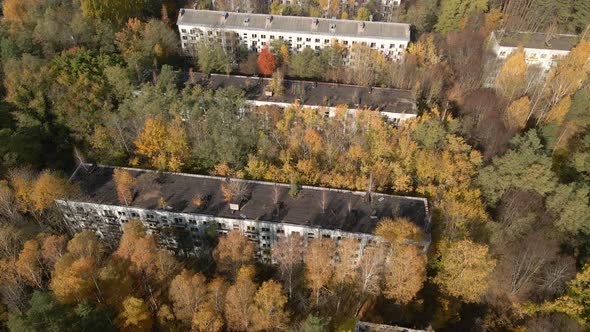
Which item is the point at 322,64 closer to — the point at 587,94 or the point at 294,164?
the point at 294,164

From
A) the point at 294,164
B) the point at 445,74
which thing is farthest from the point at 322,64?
the point at 294,164

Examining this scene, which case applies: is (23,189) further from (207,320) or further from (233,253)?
(207,320)

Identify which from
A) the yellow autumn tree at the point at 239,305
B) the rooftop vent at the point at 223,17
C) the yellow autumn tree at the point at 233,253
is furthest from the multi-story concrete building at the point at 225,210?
the rooftop vent at the point at 223,17

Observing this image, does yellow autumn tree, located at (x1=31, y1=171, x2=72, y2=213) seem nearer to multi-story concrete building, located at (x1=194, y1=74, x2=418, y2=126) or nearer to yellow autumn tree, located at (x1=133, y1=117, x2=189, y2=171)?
yellow autumn tree, located at (x1=133, y1=117, x2=189, y2=171)

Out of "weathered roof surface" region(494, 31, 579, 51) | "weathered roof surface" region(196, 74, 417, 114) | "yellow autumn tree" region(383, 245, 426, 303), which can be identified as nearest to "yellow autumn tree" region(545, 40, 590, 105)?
"weathered roof surface" region(494, 31, 579, 51)

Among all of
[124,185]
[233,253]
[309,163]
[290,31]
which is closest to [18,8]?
[124,185]

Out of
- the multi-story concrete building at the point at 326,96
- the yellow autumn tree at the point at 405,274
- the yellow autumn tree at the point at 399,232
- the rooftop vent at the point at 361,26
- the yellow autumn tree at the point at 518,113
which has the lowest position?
the yellow autumn tree at the point at 405,274

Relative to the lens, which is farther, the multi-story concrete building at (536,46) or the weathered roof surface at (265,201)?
the multi-story concrete building at (536,46)

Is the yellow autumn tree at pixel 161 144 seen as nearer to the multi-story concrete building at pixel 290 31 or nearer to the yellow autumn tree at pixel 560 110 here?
the multi-story concrete building at pixel 290 31
